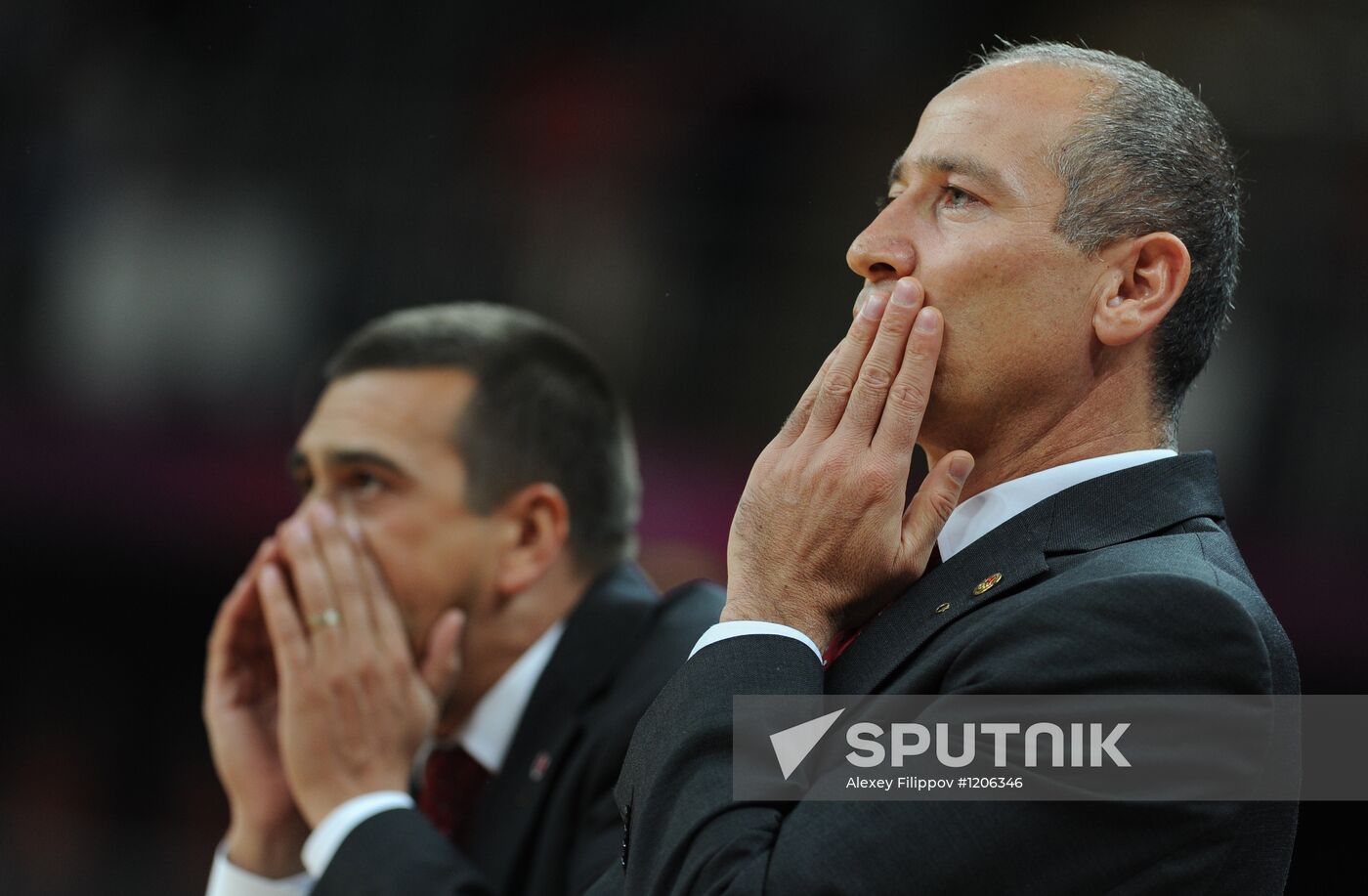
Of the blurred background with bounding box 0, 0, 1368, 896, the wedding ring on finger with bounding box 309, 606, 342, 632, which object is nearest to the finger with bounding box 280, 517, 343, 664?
the wedding ring on finger with bounding box 309, 606, 342, 632

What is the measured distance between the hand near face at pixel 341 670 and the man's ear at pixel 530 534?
0.46 ft

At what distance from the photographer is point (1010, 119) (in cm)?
192

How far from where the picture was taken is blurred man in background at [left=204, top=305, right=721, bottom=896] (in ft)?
8.65

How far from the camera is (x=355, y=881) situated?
243 cm

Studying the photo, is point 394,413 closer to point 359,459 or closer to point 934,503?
point 359,459

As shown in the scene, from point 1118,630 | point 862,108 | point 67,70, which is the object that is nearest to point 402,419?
point 1118,630

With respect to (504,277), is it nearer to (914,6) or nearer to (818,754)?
(914,6)

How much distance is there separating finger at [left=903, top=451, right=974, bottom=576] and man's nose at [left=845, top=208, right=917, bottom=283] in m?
0.25

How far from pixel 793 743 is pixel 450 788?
1541mm

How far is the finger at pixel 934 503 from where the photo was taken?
5.79ft

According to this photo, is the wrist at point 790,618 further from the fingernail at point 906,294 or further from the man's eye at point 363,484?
the man's eye at point 363,484
